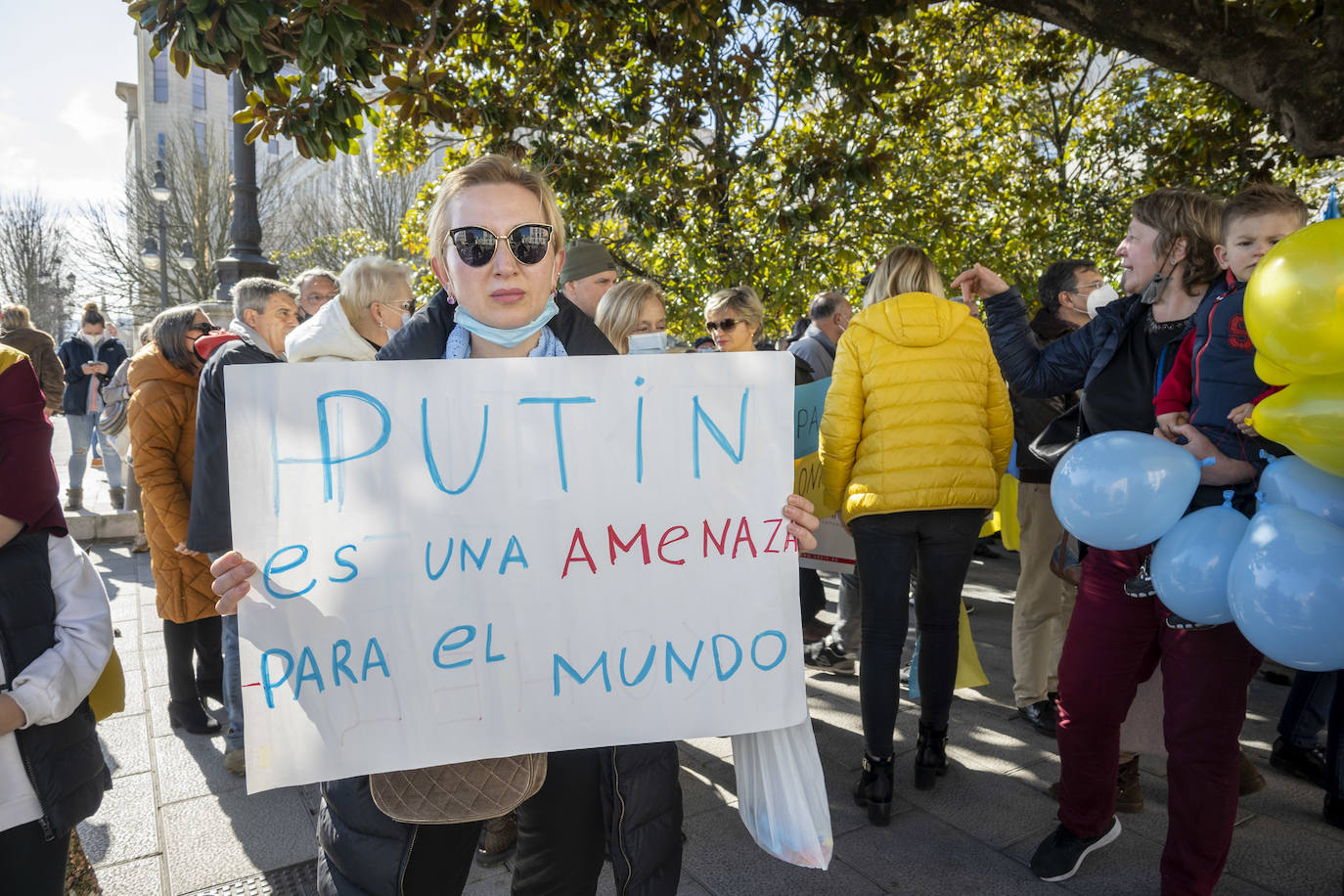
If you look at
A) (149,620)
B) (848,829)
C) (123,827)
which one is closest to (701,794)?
(848,829)

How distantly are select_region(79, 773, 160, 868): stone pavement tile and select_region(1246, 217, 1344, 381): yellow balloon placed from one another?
3527 millimetres

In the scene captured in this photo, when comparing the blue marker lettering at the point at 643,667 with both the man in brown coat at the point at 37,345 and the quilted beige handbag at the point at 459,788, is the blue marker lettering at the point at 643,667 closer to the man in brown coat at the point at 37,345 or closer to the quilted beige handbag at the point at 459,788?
the quilted beige handbag at the point at 459,788

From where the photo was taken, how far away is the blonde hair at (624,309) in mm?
3631

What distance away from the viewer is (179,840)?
9.56 feet

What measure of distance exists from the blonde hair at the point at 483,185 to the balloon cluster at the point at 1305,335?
1473mm

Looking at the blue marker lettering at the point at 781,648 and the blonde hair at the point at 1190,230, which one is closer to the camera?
the blue marker lettering at the point at 781,648

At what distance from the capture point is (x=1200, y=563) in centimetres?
201

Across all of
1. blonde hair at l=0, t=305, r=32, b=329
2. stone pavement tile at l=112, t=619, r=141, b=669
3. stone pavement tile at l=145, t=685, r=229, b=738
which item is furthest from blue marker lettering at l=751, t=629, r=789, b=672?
blonde hair at l=0, t=305, r=32, b=329

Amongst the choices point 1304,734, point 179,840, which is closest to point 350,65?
point 179,840

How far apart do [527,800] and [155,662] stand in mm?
4010

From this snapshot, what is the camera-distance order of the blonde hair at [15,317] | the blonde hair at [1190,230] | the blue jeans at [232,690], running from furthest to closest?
1. the blonde hair at [15,317]
2. the blue jeans at [232,690]
3. the blonde hair at [1190,230]

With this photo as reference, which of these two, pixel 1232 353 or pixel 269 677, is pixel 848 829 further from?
pixel 269 677

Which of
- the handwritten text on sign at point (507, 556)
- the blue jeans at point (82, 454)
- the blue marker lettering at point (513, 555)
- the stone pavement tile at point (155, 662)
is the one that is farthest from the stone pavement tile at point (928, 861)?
the blue jeans at point (82, 454)

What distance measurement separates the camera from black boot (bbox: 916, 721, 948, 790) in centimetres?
322
